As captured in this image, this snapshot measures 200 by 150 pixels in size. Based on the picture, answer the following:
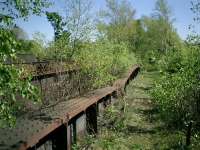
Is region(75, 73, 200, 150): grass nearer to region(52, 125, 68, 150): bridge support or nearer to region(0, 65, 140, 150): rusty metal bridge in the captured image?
region(0, 65, 140, 150): rusty metal bridge

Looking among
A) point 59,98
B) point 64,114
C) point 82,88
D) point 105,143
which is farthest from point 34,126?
point 82,88

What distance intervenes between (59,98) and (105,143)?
11.1 feet

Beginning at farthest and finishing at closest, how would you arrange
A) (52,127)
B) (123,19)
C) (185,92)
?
(123,19) → (185,92) → (52,127)

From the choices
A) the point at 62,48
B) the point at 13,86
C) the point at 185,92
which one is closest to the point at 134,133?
the point at 185,92

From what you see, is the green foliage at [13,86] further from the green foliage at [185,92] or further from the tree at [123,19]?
the tree at [123,19]

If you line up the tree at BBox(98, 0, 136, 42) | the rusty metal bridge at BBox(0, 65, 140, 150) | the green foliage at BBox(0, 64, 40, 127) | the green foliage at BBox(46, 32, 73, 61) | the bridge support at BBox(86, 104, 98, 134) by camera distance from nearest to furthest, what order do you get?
the green foliage at BBox(0, 64, 40, 127) < the rusty metal bridge at BBox(0, 65, 140, 150) < the bridge support at BBox(86, 104, 98, 134) < the green foliage at BBox(46, 32, 73, 61) < the tree at BBox(98, 0, 136, 42)

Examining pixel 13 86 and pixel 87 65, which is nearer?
pixel 13 86

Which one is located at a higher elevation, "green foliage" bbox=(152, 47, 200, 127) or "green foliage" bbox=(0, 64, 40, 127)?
"green foliage" bbox=(0, 64, 40, 127)

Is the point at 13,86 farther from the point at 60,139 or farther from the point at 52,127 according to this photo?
the point at 60,139

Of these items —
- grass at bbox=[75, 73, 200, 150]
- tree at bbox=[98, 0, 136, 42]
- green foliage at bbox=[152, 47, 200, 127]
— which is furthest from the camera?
tree at bbox=[98, 0, 136, 42]

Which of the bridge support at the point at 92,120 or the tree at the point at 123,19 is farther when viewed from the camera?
the tree at the point at 123,19

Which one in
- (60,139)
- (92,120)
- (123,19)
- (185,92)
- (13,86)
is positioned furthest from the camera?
(123,19)

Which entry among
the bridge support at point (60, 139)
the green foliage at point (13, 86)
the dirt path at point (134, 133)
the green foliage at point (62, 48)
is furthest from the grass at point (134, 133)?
the green foliage at point (13, 86)

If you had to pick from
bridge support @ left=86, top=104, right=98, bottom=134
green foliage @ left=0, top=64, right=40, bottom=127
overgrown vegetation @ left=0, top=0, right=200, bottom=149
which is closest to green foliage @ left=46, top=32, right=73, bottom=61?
overgrown vegetation @ left=0, top=0, right=200, bottom=149
